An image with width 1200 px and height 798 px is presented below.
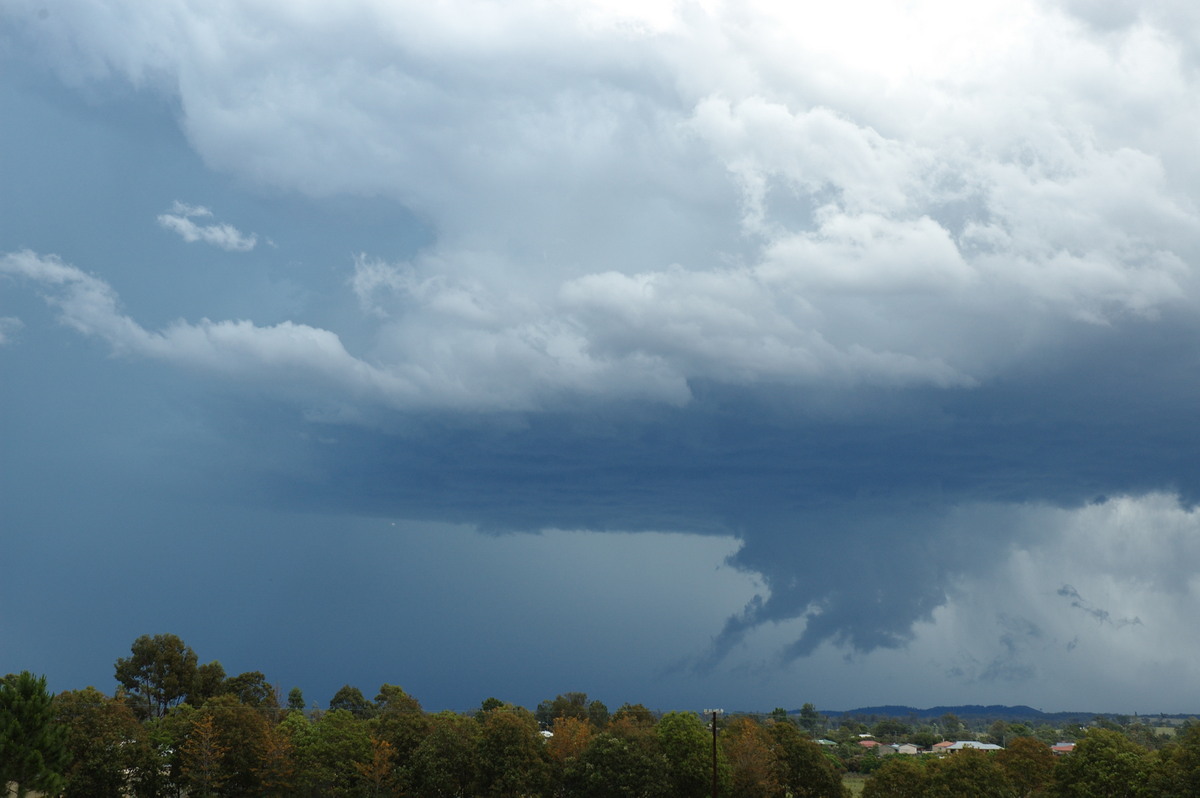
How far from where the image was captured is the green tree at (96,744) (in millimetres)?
77875

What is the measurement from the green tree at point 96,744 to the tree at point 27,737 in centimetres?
1687

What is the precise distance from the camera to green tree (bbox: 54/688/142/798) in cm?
7788

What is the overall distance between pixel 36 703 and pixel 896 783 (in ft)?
224

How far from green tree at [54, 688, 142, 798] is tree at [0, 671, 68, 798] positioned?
16.9 m

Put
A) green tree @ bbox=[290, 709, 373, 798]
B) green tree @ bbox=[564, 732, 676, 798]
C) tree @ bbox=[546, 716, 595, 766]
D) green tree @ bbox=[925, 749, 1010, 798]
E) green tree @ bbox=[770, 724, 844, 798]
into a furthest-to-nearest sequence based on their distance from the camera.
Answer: green tree @ bbox=[770, 724, 844, 798], tree @ bbox=[546, 716, 595, 766], green tree @ bbox=[290, 709, 373, 798], green tree @ bbox=[925, 749, 1010, 798], green tree @ bbox=[564, 732, 676, 798]

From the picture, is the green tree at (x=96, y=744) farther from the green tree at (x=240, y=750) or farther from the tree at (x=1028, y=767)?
the tree at (x=1028, y=767)

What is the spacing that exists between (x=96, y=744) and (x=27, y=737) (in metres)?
18.9

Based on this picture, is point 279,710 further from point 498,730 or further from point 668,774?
point 668,774

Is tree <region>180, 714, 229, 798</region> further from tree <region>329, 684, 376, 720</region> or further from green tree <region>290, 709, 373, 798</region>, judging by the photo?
tree <region>329, 684, 376, 720</region>

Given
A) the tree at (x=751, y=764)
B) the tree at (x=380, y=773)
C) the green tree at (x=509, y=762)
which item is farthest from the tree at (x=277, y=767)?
the tree at (x=751, y=764)

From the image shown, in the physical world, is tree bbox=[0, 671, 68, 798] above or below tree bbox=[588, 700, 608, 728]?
above

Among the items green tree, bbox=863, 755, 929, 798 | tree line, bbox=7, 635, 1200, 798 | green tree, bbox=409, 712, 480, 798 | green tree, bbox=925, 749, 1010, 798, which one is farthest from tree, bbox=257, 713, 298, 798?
green tree, bbox=925, 749, 1010, 798

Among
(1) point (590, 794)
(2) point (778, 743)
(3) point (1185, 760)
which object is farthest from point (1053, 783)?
(1) point (590, 794)

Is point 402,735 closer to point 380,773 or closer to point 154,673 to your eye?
point 380,773
